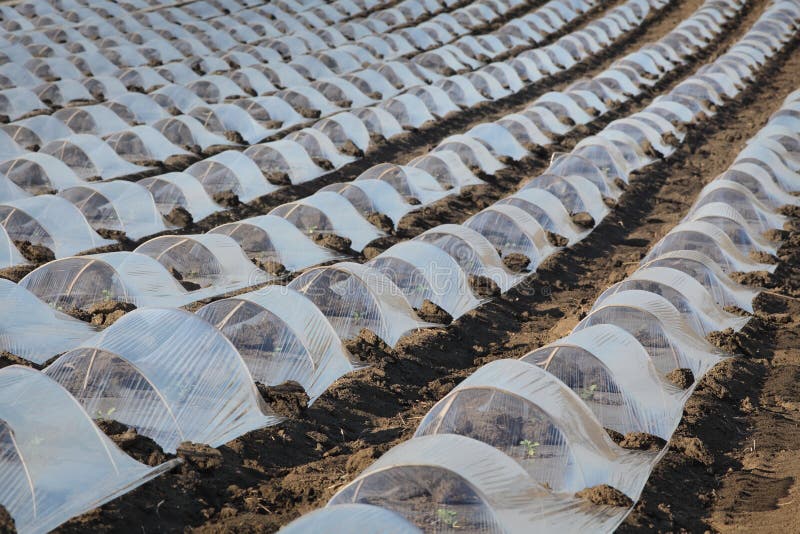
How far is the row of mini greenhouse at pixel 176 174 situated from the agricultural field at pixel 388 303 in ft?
0.20

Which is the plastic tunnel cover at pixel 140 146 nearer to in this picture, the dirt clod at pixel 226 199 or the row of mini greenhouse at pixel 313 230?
the row of mini greenhouse at pixel 313 230

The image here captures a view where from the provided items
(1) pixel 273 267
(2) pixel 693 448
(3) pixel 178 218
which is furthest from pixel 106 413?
(3) pixel 178 218

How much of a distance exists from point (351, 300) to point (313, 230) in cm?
407

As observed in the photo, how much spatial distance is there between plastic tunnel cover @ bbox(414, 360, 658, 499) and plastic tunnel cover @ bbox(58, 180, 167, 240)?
30.6 ft

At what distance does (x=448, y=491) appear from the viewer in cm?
688

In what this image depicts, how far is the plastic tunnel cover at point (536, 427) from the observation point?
26.5 feet

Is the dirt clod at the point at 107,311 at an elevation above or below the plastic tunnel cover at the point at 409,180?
below

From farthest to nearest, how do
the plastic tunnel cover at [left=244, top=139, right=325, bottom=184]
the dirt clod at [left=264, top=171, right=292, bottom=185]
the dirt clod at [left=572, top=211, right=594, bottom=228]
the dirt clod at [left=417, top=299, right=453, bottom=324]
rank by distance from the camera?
the plastic tunnel cover at [left=244, top=139, right=325, bottom=184], the dirt clod at [left=264, top=171, right=292, bottom=185], the dirt clod at [left=572, top=211, right=594, bottom=228], the dirt clod at [left=417, top=299, right=453, bottom=324]

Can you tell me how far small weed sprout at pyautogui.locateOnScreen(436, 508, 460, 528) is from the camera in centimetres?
686

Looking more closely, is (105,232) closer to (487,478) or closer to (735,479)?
(487,478)

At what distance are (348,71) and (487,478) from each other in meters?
23.8

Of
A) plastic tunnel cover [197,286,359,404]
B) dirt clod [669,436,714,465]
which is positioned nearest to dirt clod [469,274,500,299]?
plastic tunnel cover [197,286,359,404]

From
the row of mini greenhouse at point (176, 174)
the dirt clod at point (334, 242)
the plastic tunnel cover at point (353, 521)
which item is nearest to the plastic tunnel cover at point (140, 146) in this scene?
the row of mini greenhouse at point (176, 174)

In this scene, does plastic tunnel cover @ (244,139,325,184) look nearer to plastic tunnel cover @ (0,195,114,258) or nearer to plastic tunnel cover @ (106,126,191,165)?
plastic tunnel cover @ (106,126,191,165)
